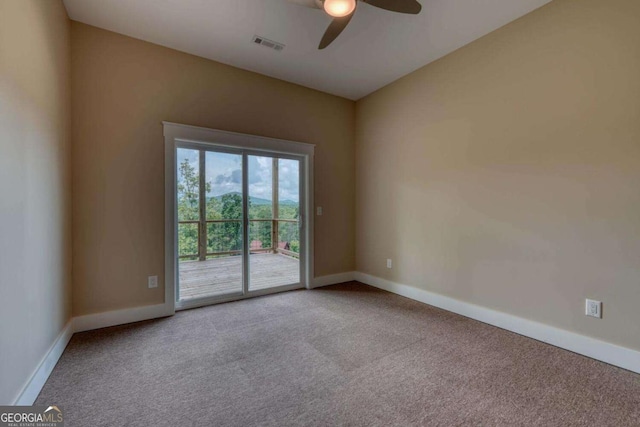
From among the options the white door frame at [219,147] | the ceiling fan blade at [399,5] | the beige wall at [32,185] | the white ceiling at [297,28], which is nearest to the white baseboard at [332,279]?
the white door frame at [219,147]

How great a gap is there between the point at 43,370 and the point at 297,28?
3409 mm

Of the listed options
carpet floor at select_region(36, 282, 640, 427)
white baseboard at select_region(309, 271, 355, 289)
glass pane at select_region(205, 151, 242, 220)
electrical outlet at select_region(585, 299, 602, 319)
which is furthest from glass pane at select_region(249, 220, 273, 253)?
electrical outlet at select_region(585, 299, 602, 319)

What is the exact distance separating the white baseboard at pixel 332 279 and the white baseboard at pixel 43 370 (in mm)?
2656

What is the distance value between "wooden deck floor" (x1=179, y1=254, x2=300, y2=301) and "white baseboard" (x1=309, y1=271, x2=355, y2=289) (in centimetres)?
29

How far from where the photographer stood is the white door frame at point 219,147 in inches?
120

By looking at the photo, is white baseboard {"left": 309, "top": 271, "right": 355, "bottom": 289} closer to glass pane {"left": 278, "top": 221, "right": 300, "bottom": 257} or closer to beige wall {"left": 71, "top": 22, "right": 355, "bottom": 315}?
glass pane {"left": 278, "top": 221, "right": 300, "bottom": 257}

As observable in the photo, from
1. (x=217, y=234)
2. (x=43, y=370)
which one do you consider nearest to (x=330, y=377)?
Result: (x=43, y=370)

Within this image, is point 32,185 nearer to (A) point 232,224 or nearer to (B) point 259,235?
(A) point 232,224

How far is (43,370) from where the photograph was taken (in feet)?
6.11

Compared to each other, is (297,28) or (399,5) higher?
(297,28)

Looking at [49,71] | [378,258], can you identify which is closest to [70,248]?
[49,71]

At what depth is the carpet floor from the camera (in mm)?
1586

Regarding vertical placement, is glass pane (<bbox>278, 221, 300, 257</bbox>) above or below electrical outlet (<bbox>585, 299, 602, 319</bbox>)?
above

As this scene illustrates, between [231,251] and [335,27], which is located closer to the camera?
[335,27]
